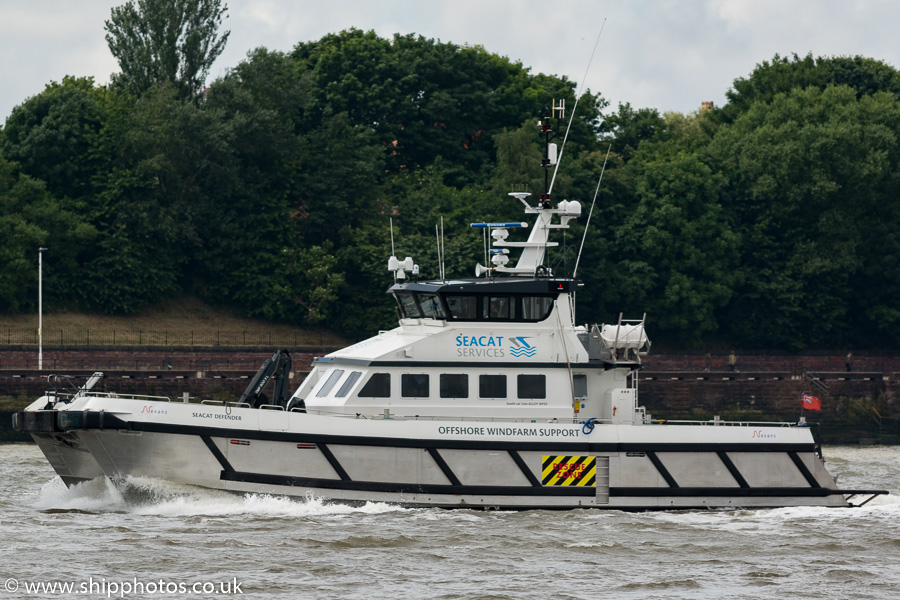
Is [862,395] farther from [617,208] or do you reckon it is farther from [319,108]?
[319,108]

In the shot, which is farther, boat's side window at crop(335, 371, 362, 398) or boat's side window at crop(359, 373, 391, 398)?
boat's side window at crop(335, 371, 362, 398)

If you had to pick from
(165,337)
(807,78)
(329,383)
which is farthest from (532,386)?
(807,78)

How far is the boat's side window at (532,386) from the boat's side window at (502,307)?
44.9 inches

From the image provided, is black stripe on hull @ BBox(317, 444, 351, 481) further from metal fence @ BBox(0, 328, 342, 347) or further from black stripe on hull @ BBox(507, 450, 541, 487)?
metal fence @ BBox(0, 328, 342, 347)

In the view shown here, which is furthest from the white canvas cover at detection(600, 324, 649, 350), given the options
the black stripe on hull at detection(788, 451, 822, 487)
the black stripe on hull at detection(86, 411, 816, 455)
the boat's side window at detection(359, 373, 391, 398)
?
the boat's side window at detection(359, 373, 391, 398)

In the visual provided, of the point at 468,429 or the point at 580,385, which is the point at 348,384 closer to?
the point at 468,429

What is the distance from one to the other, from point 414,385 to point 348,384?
44.4 inches

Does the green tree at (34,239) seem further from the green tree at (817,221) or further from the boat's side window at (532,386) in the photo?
the boat's side window at (532,386)

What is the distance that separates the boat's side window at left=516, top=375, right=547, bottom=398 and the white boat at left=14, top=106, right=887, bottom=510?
0.02 meters

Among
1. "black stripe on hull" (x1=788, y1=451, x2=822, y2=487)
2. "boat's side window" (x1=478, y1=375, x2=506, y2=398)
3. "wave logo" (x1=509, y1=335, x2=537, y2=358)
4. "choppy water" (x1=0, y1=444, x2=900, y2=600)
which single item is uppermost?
"wave logo" (x1=509, y1=335, x2=537, y2=358)

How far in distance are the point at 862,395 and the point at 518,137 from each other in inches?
667

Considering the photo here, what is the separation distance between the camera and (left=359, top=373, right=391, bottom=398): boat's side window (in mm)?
22781

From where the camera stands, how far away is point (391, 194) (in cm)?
5819

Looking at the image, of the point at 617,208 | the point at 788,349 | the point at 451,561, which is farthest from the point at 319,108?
the point at 451,561
